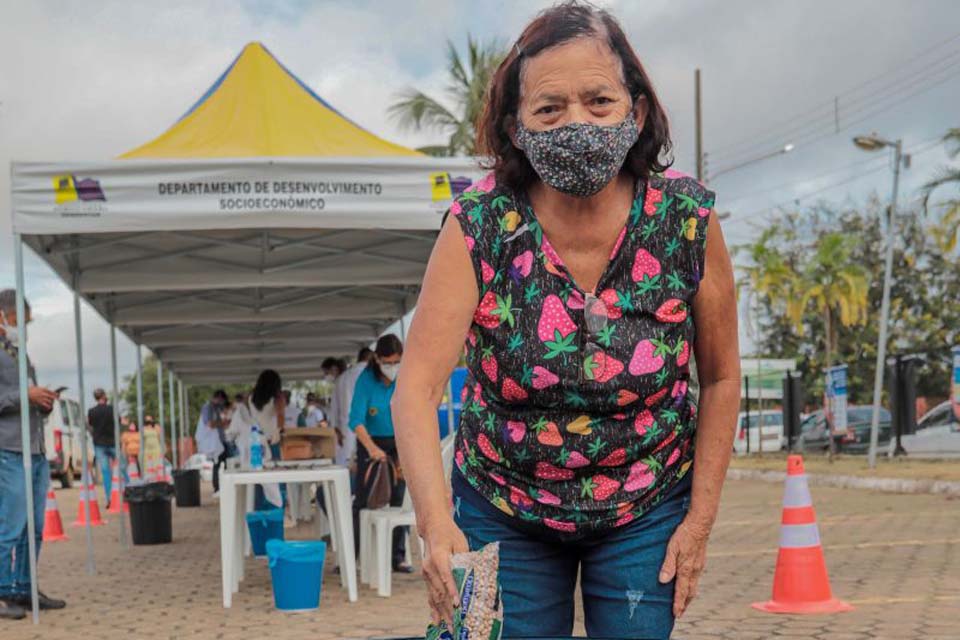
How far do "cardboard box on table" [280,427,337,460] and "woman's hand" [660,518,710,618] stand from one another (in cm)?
748

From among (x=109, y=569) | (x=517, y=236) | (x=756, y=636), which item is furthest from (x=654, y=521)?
(x=109, y=569)

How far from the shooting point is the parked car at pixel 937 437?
870 inches

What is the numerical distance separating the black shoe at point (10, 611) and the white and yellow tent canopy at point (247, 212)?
238 centimetres

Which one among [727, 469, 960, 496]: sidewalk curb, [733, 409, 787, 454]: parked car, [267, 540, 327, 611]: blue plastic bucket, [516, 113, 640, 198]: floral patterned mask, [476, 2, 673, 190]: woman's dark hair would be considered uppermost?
[476, 2, 673, 190]: woman's dark hair

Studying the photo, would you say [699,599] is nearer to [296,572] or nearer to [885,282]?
[296,572]

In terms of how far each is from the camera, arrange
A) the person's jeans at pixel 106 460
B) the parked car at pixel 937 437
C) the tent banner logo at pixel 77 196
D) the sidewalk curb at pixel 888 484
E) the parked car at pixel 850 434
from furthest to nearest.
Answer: the parked car at pixel 850 434 → the parked car at pixel 937 437 → the person's jeans at pixel 106 460 → the sidewalk curb at pixel 888 484 → the tent banner logo at pixel 77 196

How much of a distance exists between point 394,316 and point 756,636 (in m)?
7.62

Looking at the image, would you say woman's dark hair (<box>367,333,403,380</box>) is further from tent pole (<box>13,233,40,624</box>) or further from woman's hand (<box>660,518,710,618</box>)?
woman's hand (<box>660,518,710,618</box>)

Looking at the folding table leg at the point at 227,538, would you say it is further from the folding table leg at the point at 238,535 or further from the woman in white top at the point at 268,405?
the woman in white top at the point at 268,405

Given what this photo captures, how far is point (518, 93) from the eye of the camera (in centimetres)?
217

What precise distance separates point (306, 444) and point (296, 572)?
5.76 feet

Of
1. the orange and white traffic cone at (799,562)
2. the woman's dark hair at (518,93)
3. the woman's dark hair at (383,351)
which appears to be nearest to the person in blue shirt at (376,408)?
the woman's dark hair at (383,351)

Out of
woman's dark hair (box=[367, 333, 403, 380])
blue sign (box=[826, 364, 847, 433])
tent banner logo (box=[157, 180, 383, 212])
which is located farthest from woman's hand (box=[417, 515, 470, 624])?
blue sign (box=[826, 364, 847, 433])

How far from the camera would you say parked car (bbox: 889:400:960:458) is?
22098 millimetres
